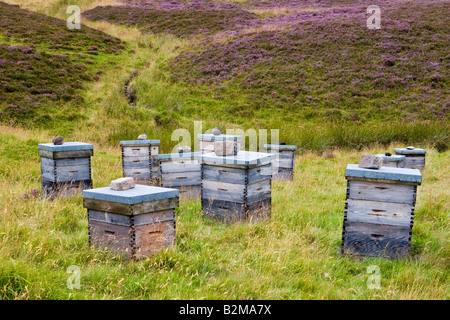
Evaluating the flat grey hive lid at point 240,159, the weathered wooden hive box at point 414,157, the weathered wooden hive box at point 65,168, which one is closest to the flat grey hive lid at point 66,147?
the weathered wooden hive box at point 65,168

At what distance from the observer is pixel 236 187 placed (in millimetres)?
6121

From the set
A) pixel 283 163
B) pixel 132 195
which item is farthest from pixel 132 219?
pixel 283 163

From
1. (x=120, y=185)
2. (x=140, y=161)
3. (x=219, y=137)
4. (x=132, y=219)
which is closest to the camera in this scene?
(x=132, y=219)

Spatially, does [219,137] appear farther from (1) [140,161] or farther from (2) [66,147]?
(2) [66,147]

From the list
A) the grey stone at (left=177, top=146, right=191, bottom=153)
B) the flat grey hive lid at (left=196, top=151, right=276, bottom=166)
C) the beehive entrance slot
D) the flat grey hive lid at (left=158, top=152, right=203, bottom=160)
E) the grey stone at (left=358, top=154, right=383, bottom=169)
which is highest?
the grey stone at (left=358, top=154, right=383, bottom=169)

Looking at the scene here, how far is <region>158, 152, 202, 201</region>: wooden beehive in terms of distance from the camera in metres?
7.91

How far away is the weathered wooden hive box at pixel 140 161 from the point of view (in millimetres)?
9133

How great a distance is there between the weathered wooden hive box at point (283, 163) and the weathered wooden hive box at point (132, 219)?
6396 mm

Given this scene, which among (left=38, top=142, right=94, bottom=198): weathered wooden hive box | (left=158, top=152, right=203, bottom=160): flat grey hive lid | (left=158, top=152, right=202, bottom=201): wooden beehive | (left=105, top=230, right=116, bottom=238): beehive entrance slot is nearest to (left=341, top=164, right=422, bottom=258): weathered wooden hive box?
(left=105, top=230, right=116, bottom=238): beehive entrance slot

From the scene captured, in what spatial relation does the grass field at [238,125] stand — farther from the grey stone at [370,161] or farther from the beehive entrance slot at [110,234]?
the grey stone at [370,161]

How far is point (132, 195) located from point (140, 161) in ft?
16.7

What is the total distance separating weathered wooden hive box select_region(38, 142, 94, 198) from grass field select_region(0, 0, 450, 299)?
0.42 m

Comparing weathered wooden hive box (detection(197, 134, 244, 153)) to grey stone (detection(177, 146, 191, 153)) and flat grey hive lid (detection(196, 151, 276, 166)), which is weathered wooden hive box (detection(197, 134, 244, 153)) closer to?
grey stone (detection(177, 146, 191, 153))

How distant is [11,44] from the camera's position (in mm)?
27219
